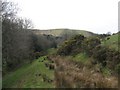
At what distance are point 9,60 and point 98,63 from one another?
17752 millimetres

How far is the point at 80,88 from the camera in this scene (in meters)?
13.2

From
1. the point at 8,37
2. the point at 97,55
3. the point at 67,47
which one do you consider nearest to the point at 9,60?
the point at 8,37

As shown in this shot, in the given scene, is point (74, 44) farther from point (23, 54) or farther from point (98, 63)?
point (98, 63)

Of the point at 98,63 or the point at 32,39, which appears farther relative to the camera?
the point at 32,39

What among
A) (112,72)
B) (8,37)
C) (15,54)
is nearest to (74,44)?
(15,54)

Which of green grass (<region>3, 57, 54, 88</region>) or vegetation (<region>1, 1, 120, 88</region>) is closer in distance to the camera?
vegetation (<region>1, 1, 120, 88</region>)

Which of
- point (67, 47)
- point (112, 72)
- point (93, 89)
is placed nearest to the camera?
point (93, 89)

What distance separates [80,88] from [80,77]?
2.15 m

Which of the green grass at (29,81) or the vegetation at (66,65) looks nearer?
the vegetation at (66,65)

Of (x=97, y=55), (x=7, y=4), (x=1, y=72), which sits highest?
(x=7, y=4)

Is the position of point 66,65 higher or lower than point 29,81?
higher

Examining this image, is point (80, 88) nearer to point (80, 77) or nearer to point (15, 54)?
point (80, 77)

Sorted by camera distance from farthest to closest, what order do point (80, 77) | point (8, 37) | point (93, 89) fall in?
point (8, 37)
point (80, 77)
point (93, 89)

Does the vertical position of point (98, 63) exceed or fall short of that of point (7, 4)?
it falls short
